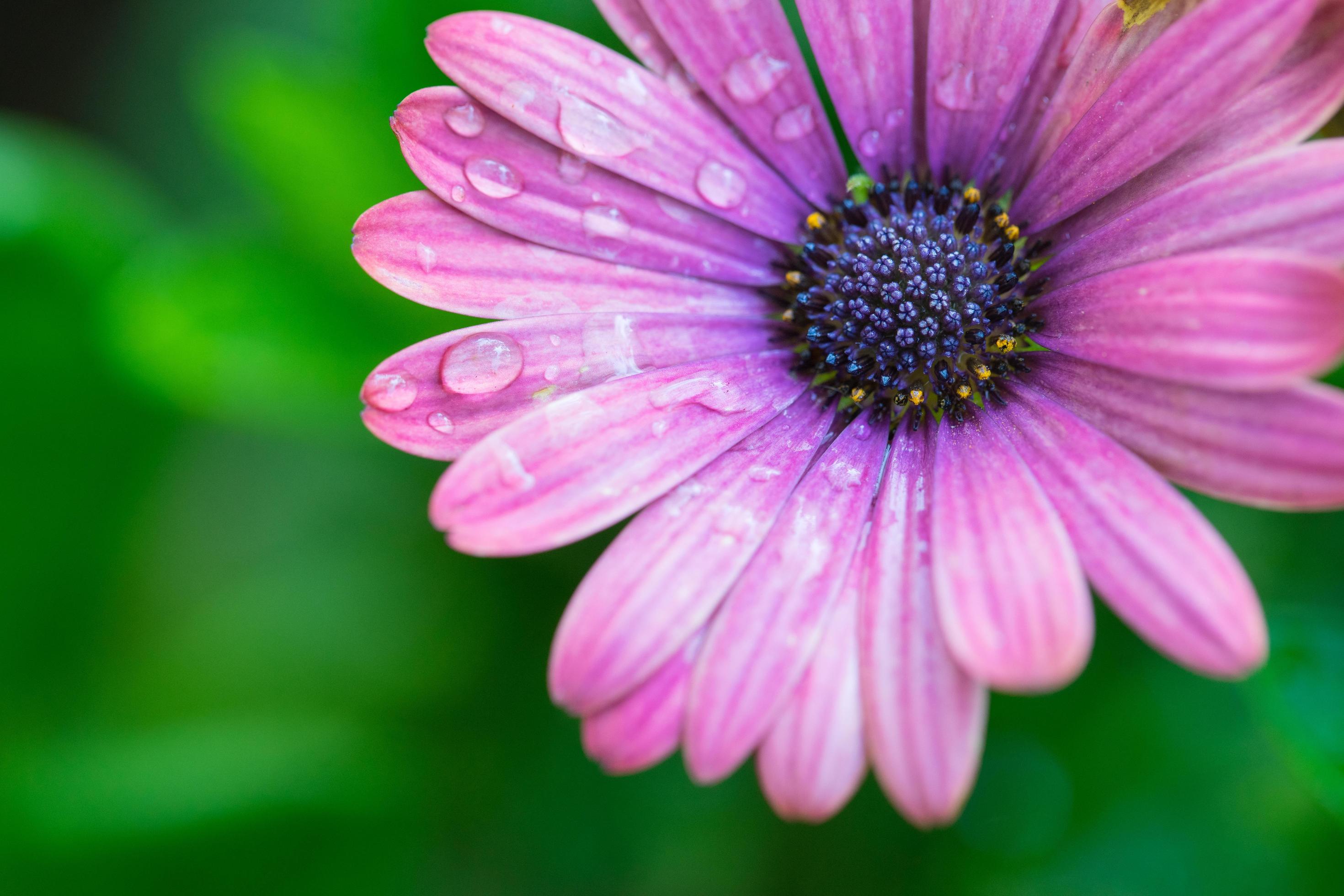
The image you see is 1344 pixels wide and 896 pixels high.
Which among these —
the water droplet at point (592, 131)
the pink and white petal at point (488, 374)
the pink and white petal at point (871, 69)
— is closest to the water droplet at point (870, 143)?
the pink and white petal at point (871, 69)

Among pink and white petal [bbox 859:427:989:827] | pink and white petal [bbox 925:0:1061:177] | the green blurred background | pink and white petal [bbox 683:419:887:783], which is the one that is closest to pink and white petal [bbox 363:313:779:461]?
pink and white petal [bbox 683:419:887:783]

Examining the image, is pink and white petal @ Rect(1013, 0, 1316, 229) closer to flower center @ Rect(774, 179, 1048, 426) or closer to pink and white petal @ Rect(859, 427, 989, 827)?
flower center @ Rect(774, 179, 1048, 426)

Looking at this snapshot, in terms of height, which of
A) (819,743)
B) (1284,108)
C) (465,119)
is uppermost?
(465,119)

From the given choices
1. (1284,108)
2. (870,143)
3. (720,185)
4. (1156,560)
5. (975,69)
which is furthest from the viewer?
(870,143)

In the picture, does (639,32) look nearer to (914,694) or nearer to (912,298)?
(912,298)

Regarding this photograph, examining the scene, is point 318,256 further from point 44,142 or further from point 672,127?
point 672,127

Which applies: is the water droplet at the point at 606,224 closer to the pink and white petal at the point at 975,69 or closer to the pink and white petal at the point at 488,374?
the pink and white petal at the point at 488,374

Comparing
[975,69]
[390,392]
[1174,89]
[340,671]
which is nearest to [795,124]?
[975,69]
